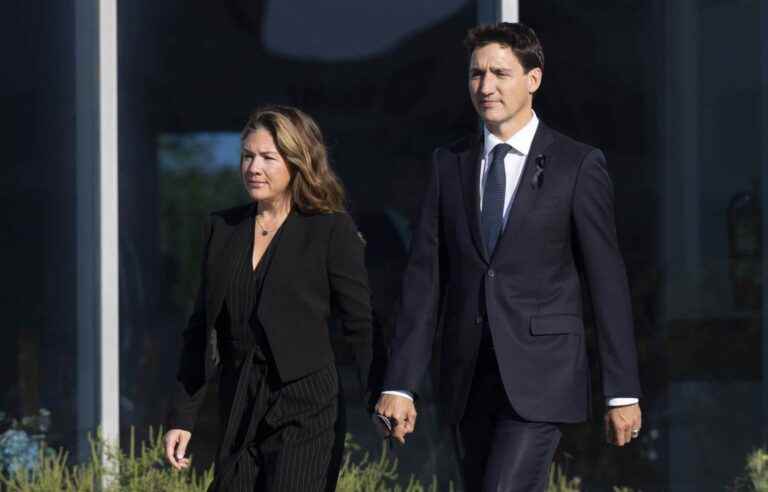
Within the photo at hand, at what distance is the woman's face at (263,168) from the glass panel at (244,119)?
271cm

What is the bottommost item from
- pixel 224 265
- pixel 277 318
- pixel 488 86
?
pixel 277 318

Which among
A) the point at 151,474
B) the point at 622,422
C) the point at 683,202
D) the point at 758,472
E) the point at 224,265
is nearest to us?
the point at 622,422

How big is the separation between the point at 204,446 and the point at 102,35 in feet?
10.4

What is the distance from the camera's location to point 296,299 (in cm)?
434

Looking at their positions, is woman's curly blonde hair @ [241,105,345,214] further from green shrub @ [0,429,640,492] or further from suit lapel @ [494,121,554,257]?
green shrub @ [0,429,640,492]

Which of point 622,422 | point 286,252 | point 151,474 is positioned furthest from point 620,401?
point 151,474

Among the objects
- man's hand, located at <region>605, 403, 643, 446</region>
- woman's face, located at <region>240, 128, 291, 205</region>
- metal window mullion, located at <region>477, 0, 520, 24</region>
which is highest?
metal window mullion, located at <region>477, 0, 520, 24</region>

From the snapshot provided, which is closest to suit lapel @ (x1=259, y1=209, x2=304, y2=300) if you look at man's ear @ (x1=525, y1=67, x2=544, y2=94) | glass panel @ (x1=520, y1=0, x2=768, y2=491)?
man's ear @ (x1=525, y1=67, x2=544, y2=94)

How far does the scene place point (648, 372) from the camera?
721 cm

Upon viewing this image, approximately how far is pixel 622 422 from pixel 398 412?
24.3 inches

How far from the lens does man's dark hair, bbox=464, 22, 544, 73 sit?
427cm

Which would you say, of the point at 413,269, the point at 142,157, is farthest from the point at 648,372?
the point at 413,269

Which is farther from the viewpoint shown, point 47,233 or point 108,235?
point 47,233

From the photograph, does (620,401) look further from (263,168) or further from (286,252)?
(263,168)
